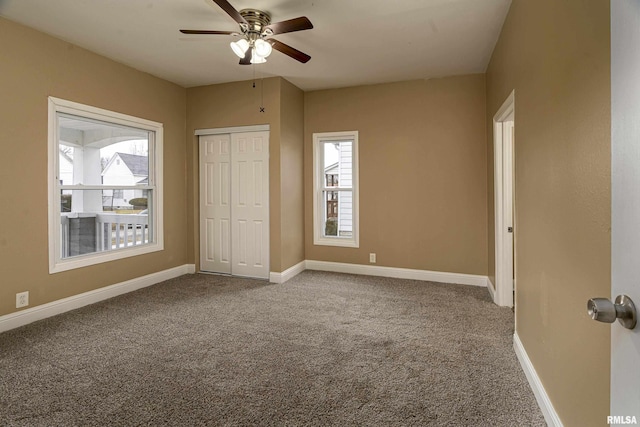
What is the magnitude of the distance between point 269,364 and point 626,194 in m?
2.26

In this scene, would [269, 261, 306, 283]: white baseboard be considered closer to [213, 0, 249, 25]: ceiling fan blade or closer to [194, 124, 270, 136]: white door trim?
[194, 124, 270, 136]: white door trim

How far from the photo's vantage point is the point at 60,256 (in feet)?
11.3

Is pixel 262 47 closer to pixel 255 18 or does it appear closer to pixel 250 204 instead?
pixel 255 18

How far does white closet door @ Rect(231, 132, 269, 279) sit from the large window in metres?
1.00

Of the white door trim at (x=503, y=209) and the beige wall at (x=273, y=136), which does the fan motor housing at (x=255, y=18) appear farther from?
the white door trim at (x=503, y=209)

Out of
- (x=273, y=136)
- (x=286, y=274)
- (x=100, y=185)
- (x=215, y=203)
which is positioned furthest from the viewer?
(x=215, y=203)

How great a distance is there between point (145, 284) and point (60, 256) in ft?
A: 3.64

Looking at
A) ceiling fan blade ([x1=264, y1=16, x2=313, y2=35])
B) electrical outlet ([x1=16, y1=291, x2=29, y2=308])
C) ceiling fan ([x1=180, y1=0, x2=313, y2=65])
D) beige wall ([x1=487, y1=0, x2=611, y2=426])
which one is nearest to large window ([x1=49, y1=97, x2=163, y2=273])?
electrical outlet ([x1=16, y1=291, x2=29, y2=308])

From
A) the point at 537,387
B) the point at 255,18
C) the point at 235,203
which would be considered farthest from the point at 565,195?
the point at 235,203

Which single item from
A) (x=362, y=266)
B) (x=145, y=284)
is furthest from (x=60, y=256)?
→ (x=362, y=266)

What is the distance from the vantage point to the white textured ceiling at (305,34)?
2783 millimetres

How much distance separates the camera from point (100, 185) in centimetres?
389

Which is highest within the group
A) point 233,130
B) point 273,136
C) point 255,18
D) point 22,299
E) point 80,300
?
point 255,18

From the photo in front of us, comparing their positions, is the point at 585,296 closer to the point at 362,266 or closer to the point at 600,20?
the point at 600,20
